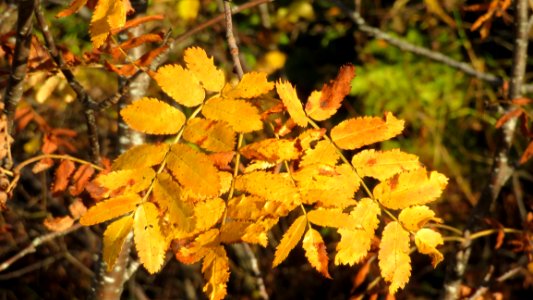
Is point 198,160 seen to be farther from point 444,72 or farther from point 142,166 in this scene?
point 444,72

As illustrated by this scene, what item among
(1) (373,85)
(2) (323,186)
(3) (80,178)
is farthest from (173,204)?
(1) (373,85)

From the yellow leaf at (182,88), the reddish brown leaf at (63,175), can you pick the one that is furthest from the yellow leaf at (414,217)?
the reddish brown leaf at (63,175)

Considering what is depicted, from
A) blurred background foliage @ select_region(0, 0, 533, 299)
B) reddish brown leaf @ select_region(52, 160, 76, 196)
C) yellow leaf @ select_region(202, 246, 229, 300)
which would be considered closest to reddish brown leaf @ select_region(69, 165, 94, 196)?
reddish brown leaf @ select_region(52, 160, 76, 196)

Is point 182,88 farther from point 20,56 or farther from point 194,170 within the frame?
point 20,56

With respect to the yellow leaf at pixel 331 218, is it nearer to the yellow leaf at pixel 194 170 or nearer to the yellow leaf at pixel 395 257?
the yellow leaf at pixel 395 257

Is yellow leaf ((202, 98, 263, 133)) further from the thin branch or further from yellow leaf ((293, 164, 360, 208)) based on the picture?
the thin branch

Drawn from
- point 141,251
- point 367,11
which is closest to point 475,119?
point 367,11
